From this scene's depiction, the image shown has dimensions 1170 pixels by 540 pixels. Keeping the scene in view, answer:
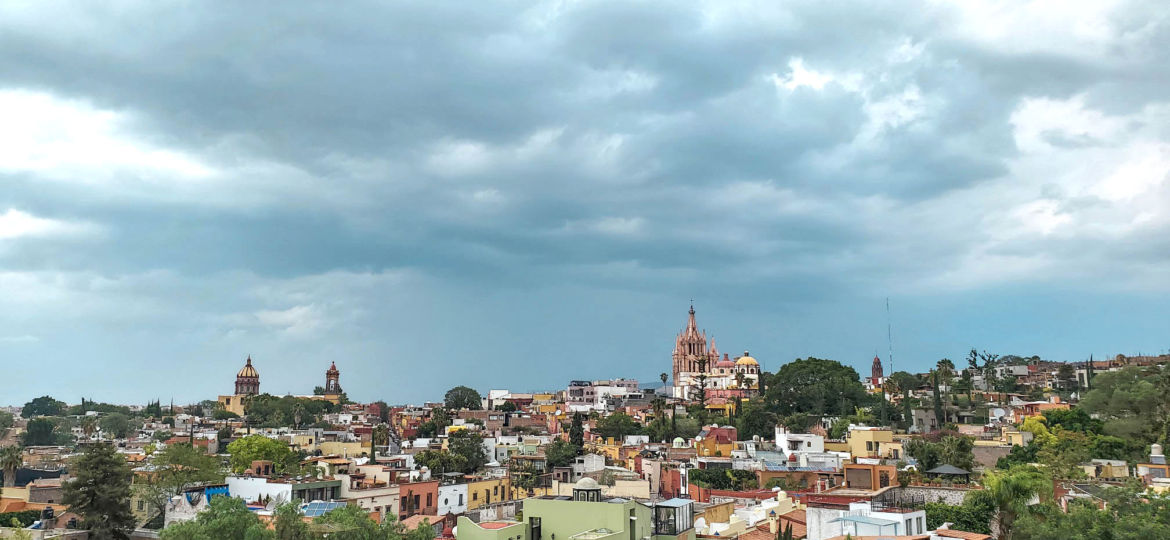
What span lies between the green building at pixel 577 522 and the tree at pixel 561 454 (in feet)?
143

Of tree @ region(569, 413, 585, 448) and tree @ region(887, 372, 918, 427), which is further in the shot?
tree @ region(887, 372, 918, 427)

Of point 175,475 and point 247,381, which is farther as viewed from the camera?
point 247,381

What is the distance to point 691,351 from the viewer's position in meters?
186

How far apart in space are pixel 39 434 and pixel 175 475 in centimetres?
9313

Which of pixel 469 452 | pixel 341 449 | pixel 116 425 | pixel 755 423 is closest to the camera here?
pixel 469 452

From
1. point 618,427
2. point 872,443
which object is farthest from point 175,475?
point 618,427

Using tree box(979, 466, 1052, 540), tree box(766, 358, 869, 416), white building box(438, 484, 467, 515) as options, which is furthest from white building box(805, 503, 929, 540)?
tree box(766, 358, 869, 416)

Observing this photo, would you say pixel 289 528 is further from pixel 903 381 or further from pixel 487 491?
pixel 903 381

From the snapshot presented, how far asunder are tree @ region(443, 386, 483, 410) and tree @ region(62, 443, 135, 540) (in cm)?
10007

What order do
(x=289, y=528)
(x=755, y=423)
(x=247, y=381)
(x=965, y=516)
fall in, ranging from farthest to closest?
(x=247, y=381), (x=755, y=423), (x=965, y=516), (x=289, y=528)

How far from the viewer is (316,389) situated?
184125 mm

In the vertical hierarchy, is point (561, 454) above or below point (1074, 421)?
below

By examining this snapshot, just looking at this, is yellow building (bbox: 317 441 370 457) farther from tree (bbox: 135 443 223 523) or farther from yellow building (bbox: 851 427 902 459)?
yellow building (bbox: 851 427 902 459)

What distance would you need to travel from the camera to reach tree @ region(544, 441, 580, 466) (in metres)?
76.1
